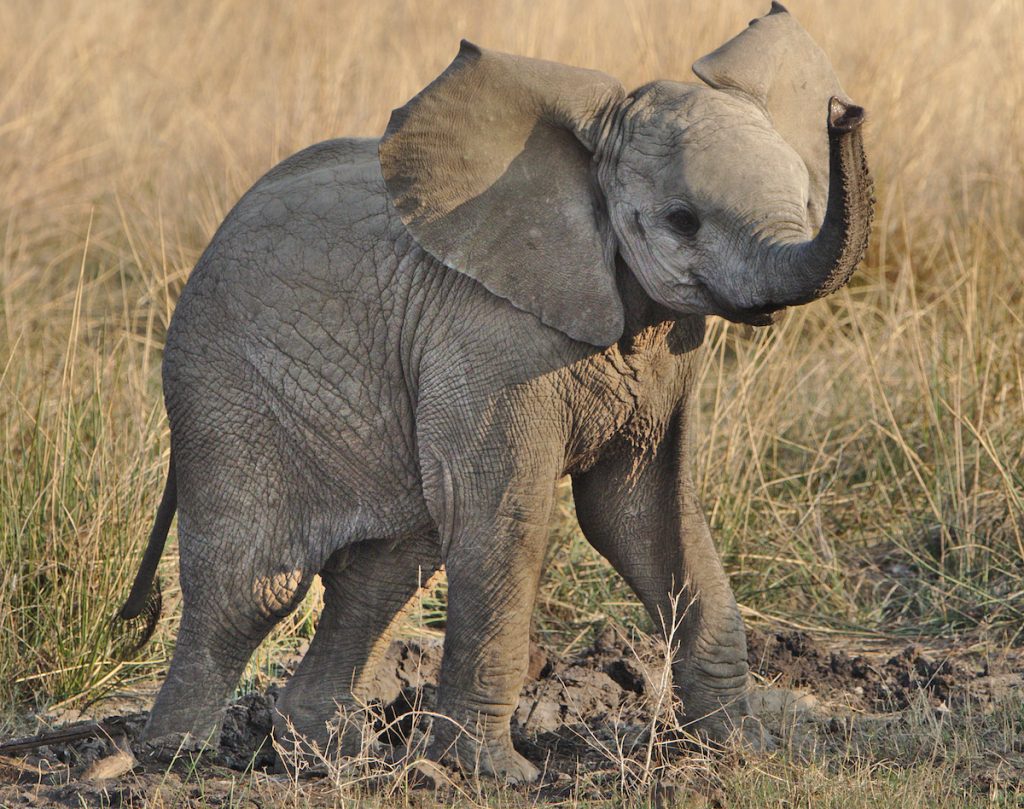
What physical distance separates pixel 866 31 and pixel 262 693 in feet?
19.2

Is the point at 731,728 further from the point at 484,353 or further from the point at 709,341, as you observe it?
the point at 709,341

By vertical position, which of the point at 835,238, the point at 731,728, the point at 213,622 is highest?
the point at 835,238

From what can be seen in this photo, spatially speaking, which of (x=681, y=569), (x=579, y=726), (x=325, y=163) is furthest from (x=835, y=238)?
(x=579, y=726)

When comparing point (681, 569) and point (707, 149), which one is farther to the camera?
point (681, 569)

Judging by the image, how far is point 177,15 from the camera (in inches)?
510

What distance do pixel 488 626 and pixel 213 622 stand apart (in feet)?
2.85

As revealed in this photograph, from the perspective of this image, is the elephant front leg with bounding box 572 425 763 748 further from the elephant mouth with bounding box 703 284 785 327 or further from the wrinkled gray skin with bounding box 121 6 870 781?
the elephant mouth with bounding box 703 284 785 327

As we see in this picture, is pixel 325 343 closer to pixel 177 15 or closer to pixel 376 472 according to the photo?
pixel 376 472

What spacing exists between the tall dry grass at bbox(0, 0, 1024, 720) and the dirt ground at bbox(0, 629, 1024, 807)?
54 centimetres

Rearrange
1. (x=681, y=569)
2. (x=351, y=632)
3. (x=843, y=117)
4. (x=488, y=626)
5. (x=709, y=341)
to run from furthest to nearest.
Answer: (x=709, y=341), (x=351, y=632), (x=681, y=569), (x=488, y=626), (x=843, y=117)

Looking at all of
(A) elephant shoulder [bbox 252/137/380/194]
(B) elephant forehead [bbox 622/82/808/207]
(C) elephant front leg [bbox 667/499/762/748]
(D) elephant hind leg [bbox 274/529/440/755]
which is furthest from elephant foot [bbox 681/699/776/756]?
(A) elephant shoulder [bbox 252/137/380/194]

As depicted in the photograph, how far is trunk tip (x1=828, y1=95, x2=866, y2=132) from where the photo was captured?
311cm

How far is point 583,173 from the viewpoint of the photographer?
13.1 feet

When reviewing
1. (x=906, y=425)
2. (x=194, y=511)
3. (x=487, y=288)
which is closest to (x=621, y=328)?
(x=487, y=288)
